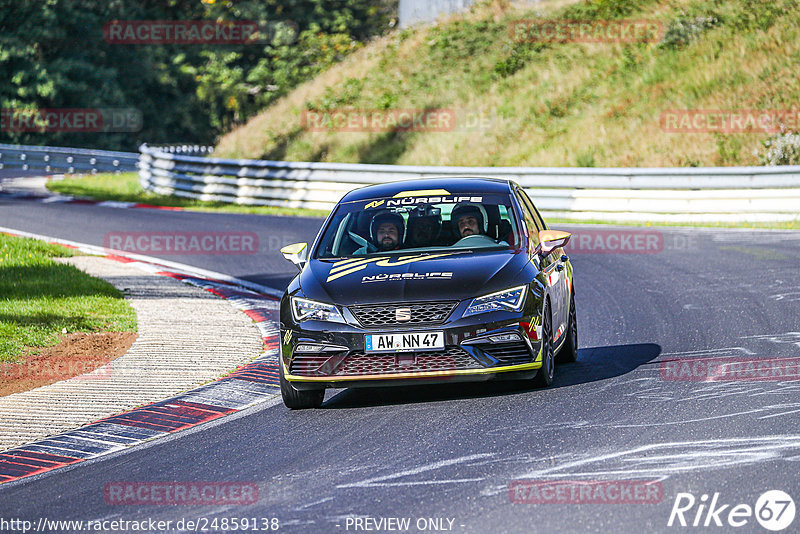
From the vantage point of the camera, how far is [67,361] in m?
10.7

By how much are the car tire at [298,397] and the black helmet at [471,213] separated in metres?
1.80

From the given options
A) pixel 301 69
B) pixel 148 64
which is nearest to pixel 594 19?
pixel 301 69

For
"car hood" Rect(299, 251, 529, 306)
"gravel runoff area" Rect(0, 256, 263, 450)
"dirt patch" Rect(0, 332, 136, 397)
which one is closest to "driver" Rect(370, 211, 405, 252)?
"car hood" Rect(299, 251, 529, 306)

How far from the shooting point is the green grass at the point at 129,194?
2786cm

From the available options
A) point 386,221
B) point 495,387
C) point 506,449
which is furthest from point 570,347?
point 506,449

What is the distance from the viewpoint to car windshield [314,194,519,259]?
9.32 m

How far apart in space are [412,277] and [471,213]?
130cm

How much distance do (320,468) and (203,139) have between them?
5530 cm

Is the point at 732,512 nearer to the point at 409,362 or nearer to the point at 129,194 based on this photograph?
the point at 409,362

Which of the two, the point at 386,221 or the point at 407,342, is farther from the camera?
the point at 386,221

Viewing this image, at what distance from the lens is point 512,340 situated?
8.14 meters

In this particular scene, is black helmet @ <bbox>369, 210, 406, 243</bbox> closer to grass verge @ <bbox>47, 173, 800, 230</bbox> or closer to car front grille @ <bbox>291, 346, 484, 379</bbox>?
car front grille @ <bbox>291, 346, 484, 379</bbox>

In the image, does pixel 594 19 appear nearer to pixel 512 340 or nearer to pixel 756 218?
pixel 756 218

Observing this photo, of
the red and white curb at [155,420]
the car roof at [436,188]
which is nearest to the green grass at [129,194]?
the red and white curb at [155,420]
